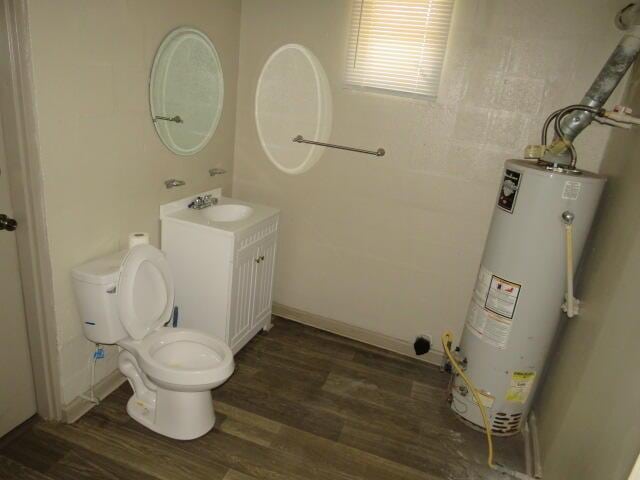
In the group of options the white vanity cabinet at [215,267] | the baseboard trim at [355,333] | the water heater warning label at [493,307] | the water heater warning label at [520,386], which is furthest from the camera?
the baseboard trim at [355,333]

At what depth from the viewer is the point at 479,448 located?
6.40 ft

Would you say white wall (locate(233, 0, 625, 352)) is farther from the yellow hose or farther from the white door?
the white door

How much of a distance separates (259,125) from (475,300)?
1.65 m

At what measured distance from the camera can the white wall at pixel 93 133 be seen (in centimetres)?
145

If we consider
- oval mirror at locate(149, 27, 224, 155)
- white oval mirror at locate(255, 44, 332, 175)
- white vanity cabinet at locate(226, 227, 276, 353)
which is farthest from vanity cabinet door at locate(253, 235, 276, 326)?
oval mirror at locate(149, 27, 224, 155)

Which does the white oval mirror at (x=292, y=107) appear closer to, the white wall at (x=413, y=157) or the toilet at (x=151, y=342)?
the white wall at (x=413, y=157)

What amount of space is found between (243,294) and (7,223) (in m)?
1.11

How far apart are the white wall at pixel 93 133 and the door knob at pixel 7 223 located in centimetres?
12

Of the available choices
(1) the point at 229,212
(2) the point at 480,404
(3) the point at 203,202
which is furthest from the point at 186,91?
(2) the point at 480,404

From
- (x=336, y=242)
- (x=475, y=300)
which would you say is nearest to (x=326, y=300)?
(x=336, y=242)

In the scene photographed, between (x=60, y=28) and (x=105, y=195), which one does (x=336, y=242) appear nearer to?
(x=105, y=195)

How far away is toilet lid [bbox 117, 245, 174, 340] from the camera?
1697 mm

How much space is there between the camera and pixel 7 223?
1501 mm

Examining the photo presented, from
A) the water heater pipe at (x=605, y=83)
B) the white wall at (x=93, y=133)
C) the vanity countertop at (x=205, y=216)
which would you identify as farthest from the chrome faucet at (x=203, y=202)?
the water heater pipe at (x=605, y=83)
